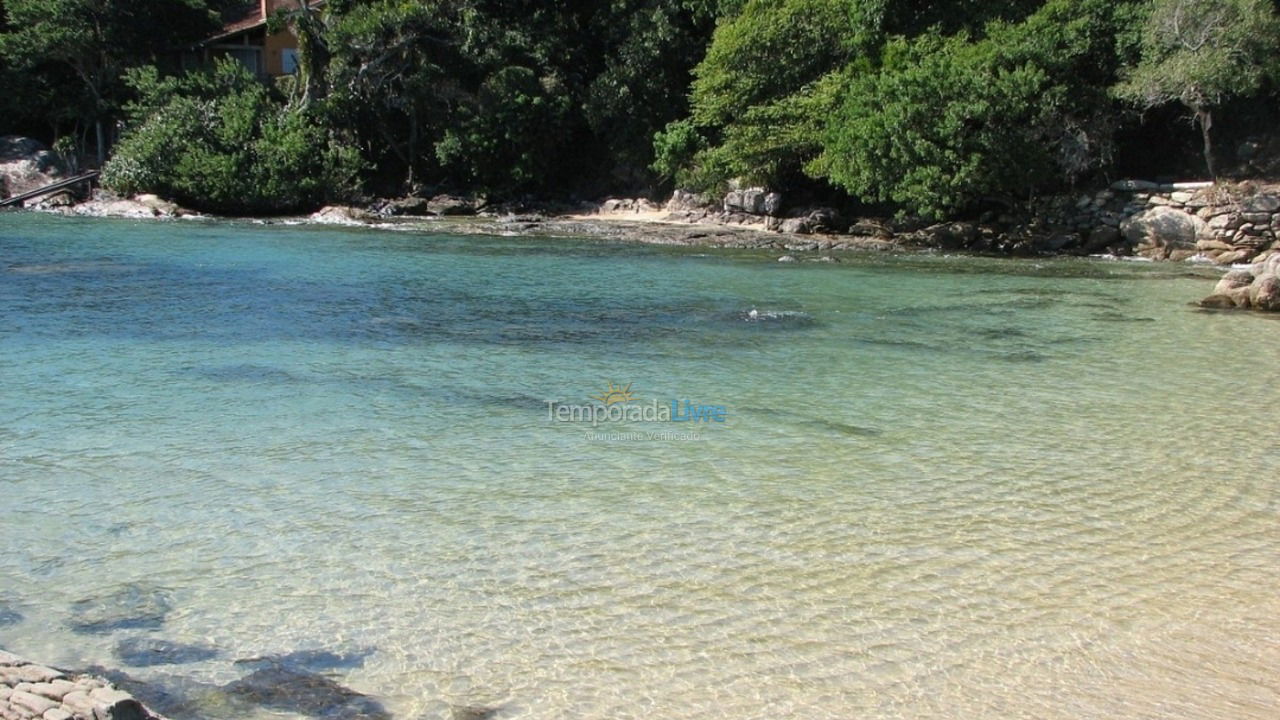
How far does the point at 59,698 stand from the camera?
3.71 meters

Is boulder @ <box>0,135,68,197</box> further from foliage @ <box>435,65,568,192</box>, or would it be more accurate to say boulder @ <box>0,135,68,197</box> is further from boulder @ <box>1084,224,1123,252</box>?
boulder @ <box>1084,224,1123,252</box>

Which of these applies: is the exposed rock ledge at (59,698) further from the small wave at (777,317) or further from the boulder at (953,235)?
the boulder at (953,235)

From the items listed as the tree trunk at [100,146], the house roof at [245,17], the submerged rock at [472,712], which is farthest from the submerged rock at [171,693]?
the house roof at [245,17]

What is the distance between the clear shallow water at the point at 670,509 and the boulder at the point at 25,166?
74.2 ft

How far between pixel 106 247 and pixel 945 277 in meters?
16.8

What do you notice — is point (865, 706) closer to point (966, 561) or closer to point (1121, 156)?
point (966, 561)

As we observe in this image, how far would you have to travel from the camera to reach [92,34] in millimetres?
33562

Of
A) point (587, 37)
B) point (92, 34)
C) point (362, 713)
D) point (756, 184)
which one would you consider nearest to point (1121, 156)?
point (756, 184)

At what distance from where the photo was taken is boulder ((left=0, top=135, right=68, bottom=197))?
3341 centimetres

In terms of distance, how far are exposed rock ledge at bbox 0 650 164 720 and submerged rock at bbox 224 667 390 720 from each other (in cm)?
62

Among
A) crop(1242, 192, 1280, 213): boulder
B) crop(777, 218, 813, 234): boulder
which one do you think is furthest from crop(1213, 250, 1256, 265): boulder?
crop(777, 218, 813, 234): boulder

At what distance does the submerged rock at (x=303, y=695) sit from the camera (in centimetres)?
439

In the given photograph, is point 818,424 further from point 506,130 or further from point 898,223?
point 506,130

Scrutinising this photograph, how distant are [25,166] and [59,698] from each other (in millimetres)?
35564
